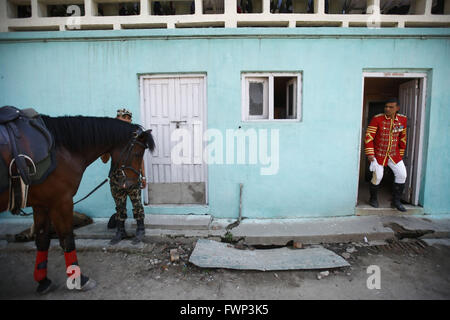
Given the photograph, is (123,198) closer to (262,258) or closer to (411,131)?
(262,258)

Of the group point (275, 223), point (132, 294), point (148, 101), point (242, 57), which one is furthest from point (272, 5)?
point (132, 294)

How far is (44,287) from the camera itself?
8.77ft

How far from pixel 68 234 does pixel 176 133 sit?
2.34 metres

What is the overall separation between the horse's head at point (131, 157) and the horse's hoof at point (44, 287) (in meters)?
1.35

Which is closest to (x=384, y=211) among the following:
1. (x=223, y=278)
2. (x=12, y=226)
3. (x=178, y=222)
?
(x=223, y=278)

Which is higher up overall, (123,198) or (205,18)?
(205,18)

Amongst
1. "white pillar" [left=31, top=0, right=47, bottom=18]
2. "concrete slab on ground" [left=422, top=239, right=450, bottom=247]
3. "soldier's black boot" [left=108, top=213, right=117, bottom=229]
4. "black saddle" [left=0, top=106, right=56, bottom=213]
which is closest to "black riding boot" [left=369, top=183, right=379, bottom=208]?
"concrete slab on ground" [left=422, top=239, right=450, bottom=247]

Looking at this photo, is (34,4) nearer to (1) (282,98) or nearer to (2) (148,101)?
(2) (148,101)

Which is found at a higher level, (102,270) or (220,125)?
(220,125)

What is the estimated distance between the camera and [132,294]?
269 centimetres

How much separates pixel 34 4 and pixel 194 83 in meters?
3.19

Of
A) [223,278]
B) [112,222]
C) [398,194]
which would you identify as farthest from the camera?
[398,194]

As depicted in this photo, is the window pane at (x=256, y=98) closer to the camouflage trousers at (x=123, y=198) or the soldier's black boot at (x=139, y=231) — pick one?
the camouflage trousers at (x=123, y=198)

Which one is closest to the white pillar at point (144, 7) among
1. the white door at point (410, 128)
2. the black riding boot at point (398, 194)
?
the white door at point (410, 128)
